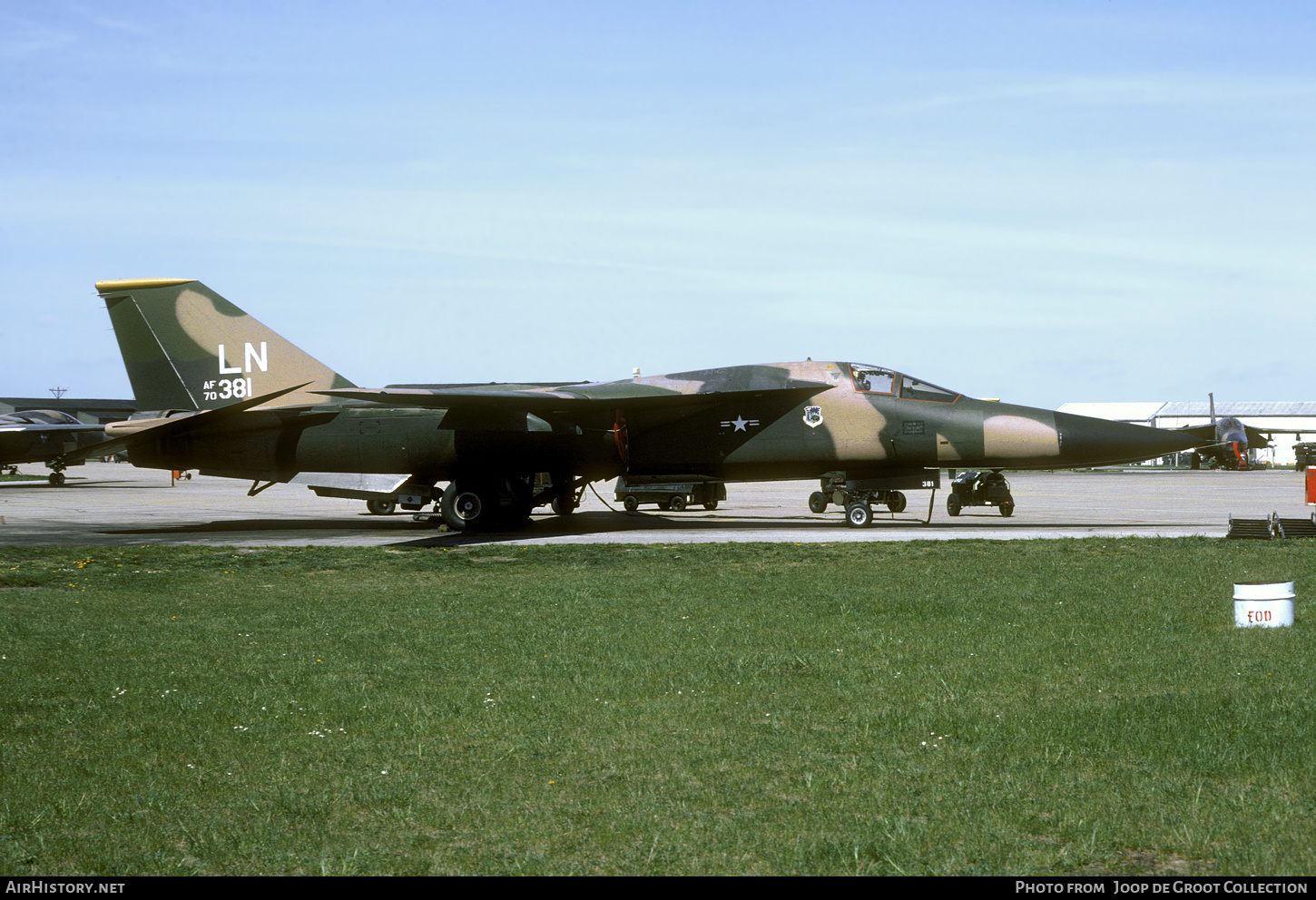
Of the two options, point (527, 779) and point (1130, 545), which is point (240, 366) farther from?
point (527, 779)

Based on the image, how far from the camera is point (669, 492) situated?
24.1 meters

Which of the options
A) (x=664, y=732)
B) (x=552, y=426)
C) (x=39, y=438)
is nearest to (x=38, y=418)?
(x=39, y=438)

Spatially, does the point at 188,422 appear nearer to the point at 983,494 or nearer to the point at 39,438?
the point at 983,494

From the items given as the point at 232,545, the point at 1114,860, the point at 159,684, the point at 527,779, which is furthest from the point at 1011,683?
the point at 232,545

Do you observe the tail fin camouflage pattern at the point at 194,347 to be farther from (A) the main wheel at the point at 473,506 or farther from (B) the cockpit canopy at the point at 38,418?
(B) the cockpit canopy at the point at 38,418

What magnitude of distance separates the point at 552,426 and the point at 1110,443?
34.5 feet

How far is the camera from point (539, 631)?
9.61 metres

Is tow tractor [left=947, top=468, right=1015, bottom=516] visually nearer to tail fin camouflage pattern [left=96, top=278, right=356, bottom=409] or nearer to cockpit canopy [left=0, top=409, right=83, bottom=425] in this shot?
tail fin camouflage pattern [left=96, top=278, right=356, bottom=409]

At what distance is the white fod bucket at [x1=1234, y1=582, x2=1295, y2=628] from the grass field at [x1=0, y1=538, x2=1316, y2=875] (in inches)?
12.7

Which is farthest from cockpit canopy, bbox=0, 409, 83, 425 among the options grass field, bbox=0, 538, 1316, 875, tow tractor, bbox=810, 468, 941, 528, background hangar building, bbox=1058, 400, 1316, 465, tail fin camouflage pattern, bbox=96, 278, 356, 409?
background hangar building, bbox=1058, 400, 1316, 465

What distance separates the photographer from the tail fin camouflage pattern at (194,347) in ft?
74.2

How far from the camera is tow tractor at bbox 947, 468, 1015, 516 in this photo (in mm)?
27297

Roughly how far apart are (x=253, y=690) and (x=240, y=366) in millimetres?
16827

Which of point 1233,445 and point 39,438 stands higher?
point 39,438
